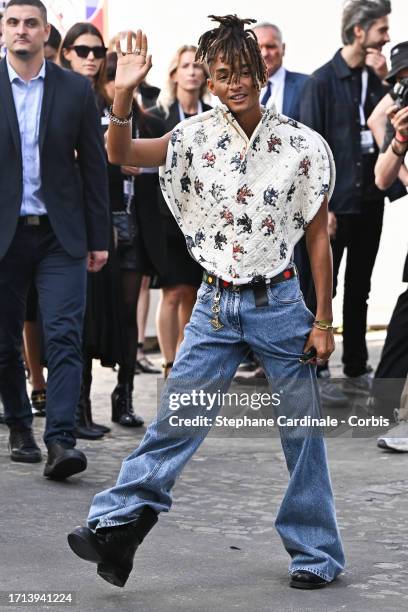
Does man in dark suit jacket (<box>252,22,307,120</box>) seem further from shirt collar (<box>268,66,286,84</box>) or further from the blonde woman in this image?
the blonde woman

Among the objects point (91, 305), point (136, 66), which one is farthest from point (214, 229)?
point (91, 305)

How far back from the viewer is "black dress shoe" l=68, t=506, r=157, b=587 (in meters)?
4.69

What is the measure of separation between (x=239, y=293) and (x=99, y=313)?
3.19 metres

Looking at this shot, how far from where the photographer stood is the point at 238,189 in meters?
4.78

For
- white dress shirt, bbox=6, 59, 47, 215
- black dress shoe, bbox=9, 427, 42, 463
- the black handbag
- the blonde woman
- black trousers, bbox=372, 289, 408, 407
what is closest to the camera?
white dress shirt, bbox=6, 59, 47, 215

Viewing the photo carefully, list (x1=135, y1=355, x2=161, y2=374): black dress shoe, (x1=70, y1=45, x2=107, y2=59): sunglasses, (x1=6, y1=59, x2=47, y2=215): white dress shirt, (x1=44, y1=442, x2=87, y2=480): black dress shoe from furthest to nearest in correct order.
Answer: (x1=135, y1=355, x2=161, y2=374): black dress shoe < (x1=70, y1=45, x2=107, y2=59): sunglasses < (x1=6, y1=59, x2=47, y2=215): white dress shirt < (x1=44, y1=442, x2=87, y2=480): black dress shoe

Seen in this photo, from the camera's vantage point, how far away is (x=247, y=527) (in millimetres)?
5801

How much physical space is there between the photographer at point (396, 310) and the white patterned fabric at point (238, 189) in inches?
98.3

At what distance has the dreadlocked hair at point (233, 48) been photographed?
4.70 meters

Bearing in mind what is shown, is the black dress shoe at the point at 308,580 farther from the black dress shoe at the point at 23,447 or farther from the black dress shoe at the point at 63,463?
the black dress shoe at the point at 23,447

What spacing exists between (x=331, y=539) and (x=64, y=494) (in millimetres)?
1686

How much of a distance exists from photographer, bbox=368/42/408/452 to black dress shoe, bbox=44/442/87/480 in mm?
1653

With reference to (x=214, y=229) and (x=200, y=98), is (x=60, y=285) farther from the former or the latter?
(x=200, y=98)

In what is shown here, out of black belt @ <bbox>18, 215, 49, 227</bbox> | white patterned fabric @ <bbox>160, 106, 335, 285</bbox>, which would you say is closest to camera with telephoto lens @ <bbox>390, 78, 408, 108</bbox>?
black belt @ <bbox>18, 215, 49, 227</bbox>
